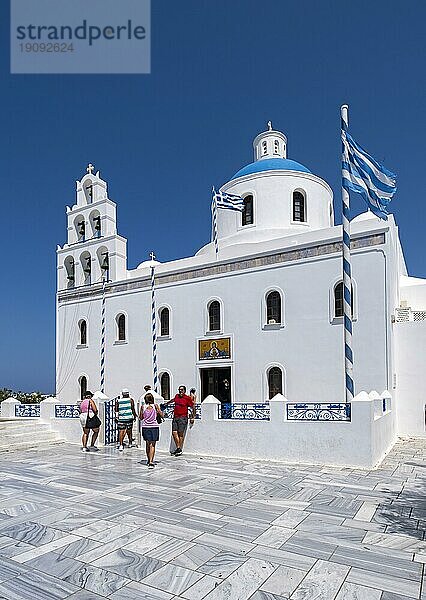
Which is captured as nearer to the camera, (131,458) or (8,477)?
(8,477)

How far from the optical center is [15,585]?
14.2 feet

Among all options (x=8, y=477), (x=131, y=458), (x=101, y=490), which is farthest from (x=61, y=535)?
(x=131, y=458)

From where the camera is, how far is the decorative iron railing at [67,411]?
49.2 ft

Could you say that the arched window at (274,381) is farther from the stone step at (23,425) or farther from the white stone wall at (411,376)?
the stone step at (23,425)

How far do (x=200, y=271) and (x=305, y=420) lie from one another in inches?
395

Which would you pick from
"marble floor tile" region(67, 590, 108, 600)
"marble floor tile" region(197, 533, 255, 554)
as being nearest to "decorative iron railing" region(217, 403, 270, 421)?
"marble floor tile" region(197, 533, 255, 554)

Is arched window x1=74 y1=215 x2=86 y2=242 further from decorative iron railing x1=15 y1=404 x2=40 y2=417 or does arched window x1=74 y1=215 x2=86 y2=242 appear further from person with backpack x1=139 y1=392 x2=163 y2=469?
person with backpack x1=139 y1=392 x2=163 y2=469

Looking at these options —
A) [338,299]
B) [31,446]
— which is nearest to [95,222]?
[31,446]

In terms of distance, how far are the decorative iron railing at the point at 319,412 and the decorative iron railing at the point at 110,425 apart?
5.72 m

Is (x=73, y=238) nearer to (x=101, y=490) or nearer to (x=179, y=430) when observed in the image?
(x=179, y=430)

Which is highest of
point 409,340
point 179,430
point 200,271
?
point 200,271

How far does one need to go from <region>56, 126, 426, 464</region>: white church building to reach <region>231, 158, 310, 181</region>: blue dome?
86mm

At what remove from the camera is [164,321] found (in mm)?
20297

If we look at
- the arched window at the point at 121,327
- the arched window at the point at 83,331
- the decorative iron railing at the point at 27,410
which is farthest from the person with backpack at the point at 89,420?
the arched window at the point at 83,331
